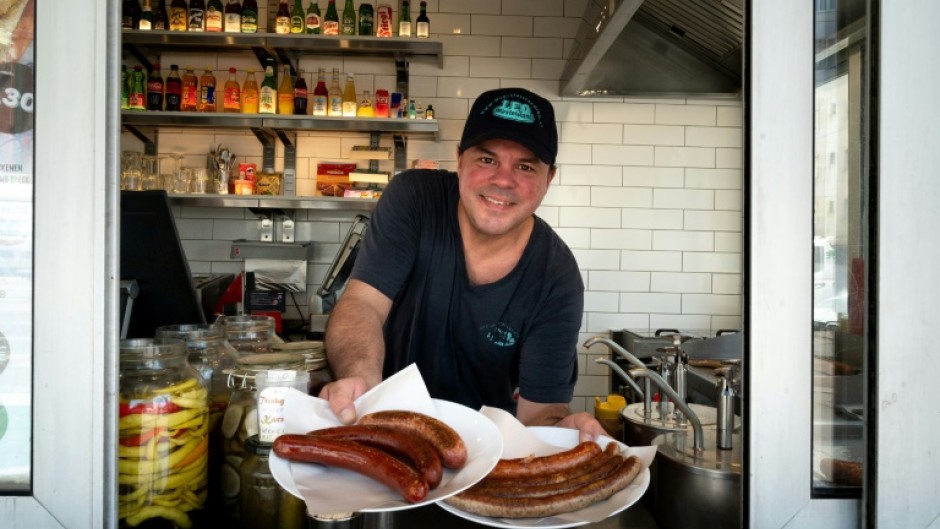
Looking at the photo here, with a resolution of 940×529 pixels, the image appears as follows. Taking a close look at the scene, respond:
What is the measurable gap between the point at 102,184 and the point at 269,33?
124 inches

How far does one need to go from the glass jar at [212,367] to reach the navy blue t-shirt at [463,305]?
22.3 inches

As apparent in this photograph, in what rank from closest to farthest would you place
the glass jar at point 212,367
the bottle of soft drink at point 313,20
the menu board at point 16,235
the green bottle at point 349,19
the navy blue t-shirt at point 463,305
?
the menu board at point 16,235
the glass jar at point 212,367
the navy blue t-shirt at point 463,305
the bottle of soft drink at point 313,20
the green bottle at point 349,19

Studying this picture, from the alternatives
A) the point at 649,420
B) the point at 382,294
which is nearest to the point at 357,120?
the point at 382,294

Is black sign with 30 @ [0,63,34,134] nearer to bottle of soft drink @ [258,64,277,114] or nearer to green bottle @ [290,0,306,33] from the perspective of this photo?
bottle of soft drink @ [258,64,277,114]

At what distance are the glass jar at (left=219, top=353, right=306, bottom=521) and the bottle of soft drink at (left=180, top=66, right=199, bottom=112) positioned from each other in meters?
3.13

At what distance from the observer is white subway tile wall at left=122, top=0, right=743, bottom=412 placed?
4.20 m

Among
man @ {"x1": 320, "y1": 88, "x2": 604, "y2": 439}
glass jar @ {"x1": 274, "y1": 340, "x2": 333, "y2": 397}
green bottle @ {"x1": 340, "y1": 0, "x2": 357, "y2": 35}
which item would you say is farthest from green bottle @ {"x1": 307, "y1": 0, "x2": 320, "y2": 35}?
glass jar @ {"x1": 274, "y1": 340, "x2": 333, "y2": 397}

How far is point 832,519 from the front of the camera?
2.92 ft

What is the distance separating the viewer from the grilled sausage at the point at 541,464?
1016mm

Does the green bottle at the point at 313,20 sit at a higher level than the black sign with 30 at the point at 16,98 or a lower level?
higher

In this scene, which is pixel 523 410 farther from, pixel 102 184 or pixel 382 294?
pixel 102 184

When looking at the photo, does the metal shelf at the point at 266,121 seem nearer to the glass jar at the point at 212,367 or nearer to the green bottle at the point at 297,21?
the green bottle at the point at 297,21

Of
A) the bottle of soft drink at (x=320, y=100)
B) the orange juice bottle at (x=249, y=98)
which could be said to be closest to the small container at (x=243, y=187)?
the orange juice bottle at (x=249, y=98)

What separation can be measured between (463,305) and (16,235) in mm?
1257
